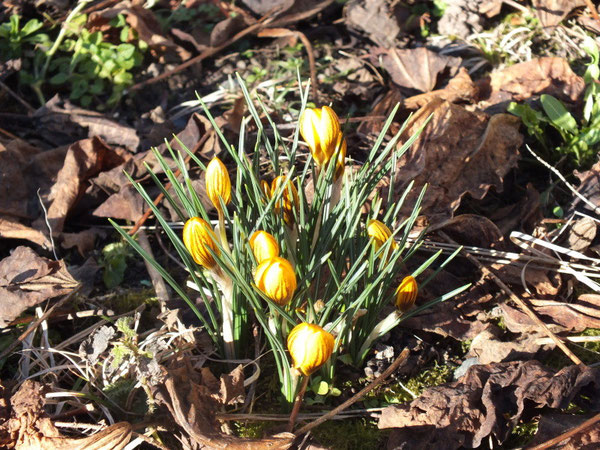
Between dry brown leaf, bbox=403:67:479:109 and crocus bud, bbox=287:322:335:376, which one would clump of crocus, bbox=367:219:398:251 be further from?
dry brown leaf, bbox=403:67:479:109

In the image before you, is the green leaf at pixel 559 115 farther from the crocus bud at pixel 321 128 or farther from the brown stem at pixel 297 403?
the brown stem at pixel 297 403

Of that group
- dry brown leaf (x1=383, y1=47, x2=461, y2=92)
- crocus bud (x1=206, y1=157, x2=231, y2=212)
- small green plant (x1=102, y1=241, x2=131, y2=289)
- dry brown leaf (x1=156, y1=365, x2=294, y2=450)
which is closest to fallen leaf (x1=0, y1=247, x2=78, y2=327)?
small green plant (x1=102, y1=241, x2=131, y2=289)

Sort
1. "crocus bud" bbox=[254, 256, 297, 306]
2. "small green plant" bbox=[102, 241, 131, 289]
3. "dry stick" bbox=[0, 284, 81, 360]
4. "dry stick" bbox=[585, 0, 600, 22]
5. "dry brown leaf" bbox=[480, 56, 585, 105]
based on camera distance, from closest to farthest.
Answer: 1. "crocus bud" bbox=[254, 256, 297, 306]
2. "dry stick" bbox=[0, 284, 81, 360]
3. "small green plant" bbox=[102, 241, 131, 289]
4. "dry brown leaf" bbox=[480, 56, 585, 105]
5. "dry stick" bbox=[585, 0, 600, 22]

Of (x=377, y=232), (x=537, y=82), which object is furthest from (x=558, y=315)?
(x=537, y=82)

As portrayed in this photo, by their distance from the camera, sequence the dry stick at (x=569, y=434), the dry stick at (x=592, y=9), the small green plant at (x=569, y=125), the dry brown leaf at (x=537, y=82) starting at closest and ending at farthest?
the dry stick at (x=569, y=434)
the small green plant at (x=569, y=125)
the dry brown leaf at (x=537, y=82)
the dry stick at (x=592, y=9)

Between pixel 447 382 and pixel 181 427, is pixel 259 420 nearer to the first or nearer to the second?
pixel 181 427

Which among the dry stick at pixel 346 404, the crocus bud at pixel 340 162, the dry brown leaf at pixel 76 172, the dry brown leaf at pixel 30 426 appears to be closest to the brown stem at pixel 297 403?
the dry stick at pixel 346 404

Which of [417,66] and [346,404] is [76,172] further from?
[417,66]
